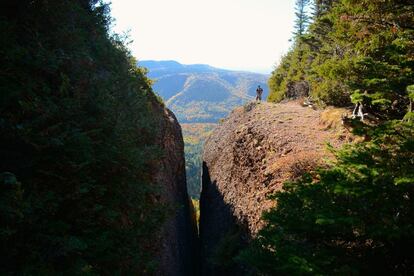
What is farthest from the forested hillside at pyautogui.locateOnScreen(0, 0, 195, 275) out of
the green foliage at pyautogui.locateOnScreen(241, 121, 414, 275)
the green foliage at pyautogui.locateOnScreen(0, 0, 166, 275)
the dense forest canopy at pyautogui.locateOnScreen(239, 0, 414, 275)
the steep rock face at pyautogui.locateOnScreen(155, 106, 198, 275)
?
the green foliage at pyautogui.locateOnScreen(241, 121, 414, 275)

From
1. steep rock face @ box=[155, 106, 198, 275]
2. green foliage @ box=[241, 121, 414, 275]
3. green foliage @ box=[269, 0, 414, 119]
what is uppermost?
green foliage @ box=[269, 0, 414, 119]

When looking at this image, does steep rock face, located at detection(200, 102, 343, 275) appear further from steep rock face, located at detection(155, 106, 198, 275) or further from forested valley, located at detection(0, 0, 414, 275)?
steep rock face, located at detection(155, 106, 198, 275)

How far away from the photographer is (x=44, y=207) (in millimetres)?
5004

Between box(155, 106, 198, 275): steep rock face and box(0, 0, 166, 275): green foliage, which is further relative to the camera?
box(155, 106, 198, 275): steep rock face

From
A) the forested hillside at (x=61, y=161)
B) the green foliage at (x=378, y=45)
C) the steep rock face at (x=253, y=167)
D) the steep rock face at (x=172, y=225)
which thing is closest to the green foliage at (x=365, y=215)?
the green foliage at (x=378, y=45)

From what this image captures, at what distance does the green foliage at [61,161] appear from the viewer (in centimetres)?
470

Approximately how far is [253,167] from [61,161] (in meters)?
11.6

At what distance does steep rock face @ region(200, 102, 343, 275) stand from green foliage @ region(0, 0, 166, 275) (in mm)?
5749

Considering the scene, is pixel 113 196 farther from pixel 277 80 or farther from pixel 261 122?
pixel 277 80

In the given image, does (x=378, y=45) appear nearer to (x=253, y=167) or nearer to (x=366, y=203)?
(x=366, y=203)

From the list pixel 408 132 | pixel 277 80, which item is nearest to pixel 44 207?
pixel 408 132

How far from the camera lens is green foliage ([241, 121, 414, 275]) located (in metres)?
4.55

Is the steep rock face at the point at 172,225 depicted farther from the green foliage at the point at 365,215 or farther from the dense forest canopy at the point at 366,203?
the green foliage at the point at 365,215

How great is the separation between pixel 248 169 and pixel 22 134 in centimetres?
1269
